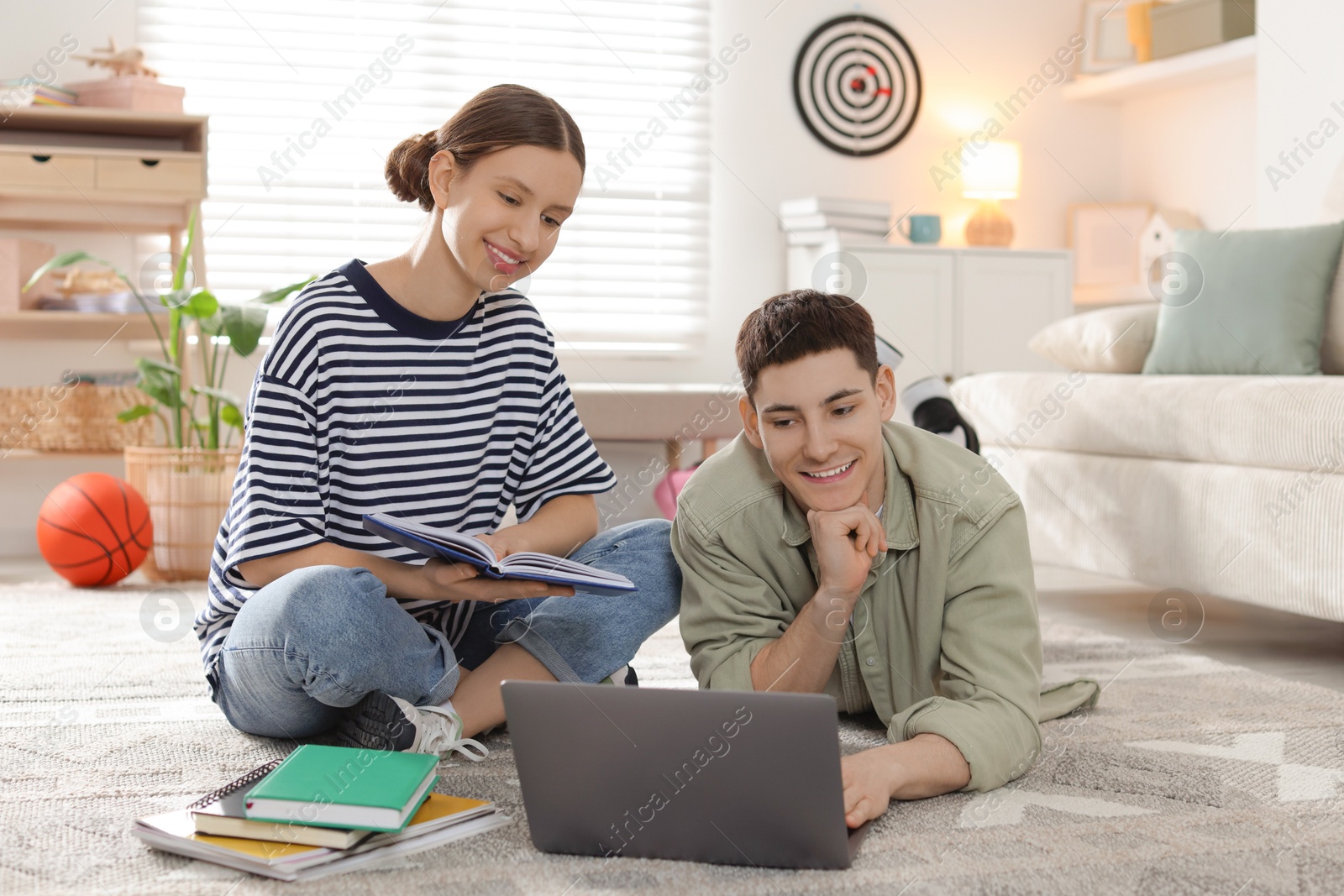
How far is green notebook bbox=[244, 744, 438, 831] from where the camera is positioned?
1.01 metres

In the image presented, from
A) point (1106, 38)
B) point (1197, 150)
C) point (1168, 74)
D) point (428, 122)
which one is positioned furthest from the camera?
point (1106, 38)

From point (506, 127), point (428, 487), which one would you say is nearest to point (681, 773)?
point (428, 487)

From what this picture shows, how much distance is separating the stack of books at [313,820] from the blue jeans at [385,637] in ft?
0.50

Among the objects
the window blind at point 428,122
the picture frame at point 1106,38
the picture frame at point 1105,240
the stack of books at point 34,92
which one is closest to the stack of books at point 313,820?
the stack of books at point 34,92

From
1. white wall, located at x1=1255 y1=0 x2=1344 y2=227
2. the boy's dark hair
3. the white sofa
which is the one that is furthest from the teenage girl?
white wall, located at x1=1255 y1=0 x2=1344 y2=227

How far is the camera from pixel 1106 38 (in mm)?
4383

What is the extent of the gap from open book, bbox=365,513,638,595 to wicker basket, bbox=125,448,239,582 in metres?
1.78

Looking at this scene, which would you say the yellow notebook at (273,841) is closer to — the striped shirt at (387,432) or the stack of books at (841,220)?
the striped shirt at (387,432)

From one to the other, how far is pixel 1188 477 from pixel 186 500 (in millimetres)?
2083

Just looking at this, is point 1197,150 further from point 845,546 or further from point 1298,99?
point 845,546

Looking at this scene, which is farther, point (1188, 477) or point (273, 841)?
point (1188, 477)

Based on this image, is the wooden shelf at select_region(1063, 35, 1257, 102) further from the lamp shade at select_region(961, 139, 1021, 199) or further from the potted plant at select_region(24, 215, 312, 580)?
the potted plant at select_region(24, 215, 312, 580)

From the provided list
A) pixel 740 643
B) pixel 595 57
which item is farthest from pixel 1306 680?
pixel 595 57

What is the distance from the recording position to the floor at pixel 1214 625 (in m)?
1.99
